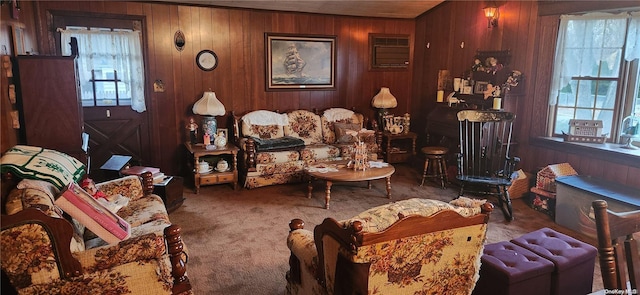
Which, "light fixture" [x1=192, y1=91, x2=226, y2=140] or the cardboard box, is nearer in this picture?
the cardboard box

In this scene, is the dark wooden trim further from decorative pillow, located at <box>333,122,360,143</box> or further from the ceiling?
decorative pillow, located at <box>333,122,360,143</box>

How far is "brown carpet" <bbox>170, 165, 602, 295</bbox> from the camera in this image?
2.97 m

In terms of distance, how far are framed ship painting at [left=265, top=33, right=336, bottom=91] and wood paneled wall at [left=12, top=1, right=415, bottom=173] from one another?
0.08m

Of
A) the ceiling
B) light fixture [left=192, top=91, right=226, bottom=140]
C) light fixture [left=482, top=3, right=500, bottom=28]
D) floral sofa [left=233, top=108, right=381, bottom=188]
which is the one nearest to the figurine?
light fixture [left=192, top=91, right=226, bottom=140]

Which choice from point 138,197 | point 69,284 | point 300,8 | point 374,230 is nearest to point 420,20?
point 300,8

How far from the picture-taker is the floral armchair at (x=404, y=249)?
171 cm

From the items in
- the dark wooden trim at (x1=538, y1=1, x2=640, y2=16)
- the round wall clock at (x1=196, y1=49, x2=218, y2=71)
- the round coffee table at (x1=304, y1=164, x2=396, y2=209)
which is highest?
the dark wooden trim at (x1=538, y1=1, x2=640, y2=16)

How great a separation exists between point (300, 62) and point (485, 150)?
2.77m

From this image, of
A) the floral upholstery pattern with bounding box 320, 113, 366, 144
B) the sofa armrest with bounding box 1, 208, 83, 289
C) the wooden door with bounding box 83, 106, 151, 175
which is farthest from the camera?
the floral upholstery pattern with bounding box 320, 113, 366, 144

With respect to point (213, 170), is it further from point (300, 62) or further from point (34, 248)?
point (34, 248)

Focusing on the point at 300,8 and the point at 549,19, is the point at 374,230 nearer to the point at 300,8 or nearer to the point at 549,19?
the point at 549,19

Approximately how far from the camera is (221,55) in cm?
549

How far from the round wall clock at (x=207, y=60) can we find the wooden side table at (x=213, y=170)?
1.04 metres

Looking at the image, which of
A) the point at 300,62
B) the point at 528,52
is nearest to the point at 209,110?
the point at 300,62
